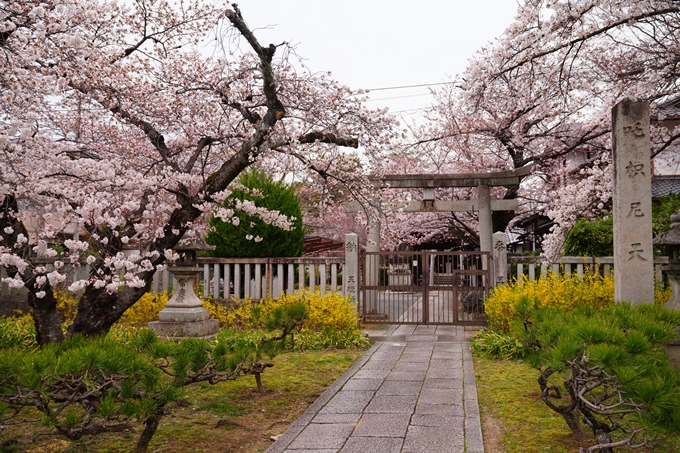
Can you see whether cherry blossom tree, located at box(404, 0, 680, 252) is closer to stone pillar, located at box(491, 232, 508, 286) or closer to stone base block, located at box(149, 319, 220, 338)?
stone pillar, located at box(491, 232, 508, 286)

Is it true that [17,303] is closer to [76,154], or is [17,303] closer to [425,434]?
[76,154]

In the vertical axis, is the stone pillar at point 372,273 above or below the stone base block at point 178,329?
above

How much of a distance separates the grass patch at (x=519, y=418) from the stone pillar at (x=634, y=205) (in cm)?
157

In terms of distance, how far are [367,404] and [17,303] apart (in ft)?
26.3

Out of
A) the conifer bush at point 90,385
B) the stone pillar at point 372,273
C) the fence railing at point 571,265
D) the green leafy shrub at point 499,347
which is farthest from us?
the stone pillar at point 372,273

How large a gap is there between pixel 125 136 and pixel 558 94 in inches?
274

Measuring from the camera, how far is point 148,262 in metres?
5.75

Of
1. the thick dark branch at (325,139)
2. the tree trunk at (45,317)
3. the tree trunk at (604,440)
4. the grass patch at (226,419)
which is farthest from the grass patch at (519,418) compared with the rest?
the tree trunk at (45,317)

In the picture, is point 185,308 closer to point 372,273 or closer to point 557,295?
point 372,273

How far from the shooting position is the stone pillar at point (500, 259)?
32.0ft

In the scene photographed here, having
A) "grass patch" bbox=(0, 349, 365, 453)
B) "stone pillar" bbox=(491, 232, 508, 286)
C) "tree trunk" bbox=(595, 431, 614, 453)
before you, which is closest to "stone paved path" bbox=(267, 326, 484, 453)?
"grass patch" bbox=(0, 349, 365, 453)

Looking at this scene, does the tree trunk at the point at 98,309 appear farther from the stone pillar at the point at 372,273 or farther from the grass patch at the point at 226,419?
the stone pillar at the point at 372,273

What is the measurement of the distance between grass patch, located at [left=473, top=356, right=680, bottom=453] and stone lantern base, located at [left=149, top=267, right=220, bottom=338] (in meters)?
4.63

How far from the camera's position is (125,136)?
766cm
